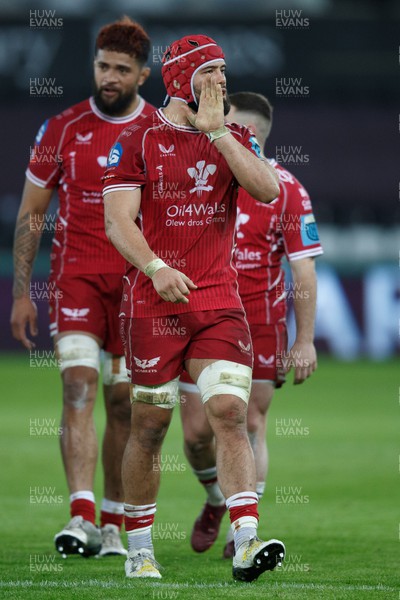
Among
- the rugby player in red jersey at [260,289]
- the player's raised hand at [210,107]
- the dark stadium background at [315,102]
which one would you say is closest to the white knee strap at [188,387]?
the rugby player in red jersey at [260,289]

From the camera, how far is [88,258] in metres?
7.71

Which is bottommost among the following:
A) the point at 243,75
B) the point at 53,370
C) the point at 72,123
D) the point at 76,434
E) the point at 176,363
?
the point at 53,370

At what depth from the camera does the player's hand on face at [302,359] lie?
720cm

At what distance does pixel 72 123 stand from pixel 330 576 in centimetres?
314

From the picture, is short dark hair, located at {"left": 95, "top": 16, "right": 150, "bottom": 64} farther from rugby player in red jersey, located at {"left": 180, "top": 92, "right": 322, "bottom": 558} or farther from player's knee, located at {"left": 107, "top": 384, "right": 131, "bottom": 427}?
player's knee, located at {"left": 107, "top": 384, "right": 131, "bottom": 427}

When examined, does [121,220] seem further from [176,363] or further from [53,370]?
[53,370]

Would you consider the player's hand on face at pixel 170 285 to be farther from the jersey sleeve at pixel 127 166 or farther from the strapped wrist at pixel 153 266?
the jersey sleeve at pixel 127 166

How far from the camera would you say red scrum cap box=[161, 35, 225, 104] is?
606 centimetres

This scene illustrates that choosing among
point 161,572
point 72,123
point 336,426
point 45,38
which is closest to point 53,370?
point 45,38

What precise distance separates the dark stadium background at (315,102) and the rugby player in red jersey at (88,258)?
13.9 m

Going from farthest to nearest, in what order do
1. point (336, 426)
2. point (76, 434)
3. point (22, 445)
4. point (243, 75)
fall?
1. point (243, 75)
2. point (336, 426)
3. point (22, 445)
4. point (76, 434)

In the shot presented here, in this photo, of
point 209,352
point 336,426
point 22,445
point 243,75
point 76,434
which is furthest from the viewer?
point 243,75

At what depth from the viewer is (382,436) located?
13.4 m

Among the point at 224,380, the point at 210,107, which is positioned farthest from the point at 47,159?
the point at 224,380
